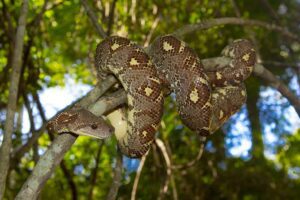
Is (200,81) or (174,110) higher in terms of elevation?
(200,81)

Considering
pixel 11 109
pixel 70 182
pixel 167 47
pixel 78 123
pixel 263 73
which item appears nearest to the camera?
pixel 78 123

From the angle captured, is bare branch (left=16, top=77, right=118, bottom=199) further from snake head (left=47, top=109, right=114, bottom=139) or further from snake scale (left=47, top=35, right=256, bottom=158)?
snake scale (left=47, top=35, right=256, bottom=158)

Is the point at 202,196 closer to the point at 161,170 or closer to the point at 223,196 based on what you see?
the point at 223,196

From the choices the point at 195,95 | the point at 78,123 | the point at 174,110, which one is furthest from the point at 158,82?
the point at 174,110

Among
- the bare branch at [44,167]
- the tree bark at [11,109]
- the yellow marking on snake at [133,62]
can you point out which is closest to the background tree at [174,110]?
the tree bark at [11,109]

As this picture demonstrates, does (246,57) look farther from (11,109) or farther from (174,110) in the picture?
(174,110)

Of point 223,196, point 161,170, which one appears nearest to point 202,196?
point 223,196
